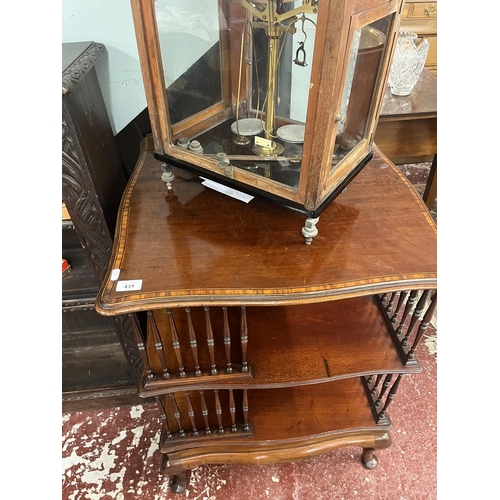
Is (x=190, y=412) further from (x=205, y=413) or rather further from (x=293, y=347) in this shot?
(x=293, y=347)

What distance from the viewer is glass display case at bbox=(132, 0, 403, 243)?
0.58 meters

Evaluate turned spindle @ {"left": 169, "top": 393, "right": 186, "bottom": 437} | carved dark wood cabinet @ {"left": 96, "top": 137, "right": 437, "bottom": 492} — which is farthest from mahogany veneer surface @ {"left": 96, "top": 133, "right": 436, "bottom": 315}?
turned spindle @ {"left": 169, "top": 393, "right": 186, "bottom": 437}

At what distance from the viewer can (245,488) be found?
1.04 meters

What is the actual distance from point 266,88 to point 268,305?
15.9 inches

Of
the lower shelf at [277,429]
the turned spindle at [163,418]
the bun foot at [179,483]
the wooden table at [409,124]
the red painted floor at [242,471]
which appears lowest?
the red painted floor at [242,471]

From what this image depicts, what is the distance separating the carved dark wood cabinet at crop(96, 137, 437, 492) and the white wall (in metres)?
0.10

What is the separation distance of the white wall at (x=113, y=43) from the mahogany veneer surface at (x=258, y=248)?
0.76 ft

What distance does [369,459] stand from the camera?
106 centimetres

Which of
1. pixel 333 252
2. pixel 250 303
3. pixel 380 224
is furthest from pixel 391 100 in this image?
pixel 250 303

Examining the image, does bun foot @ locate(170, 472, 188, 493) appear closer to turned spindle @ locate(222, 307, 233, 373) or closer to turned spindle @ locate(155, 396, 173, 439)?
turned spindle @ locate(155, 396, 173, 439)

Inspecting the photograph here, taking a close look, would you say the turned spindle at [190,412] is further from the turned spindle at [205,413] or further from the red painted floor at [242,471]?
the red painted floor at [242,471]

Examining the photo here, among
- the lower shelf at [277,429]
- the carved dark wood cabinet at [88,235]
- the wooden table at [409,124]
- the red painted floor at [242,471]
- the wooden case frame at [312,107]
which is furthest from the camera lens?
the wooden table at [409,124]

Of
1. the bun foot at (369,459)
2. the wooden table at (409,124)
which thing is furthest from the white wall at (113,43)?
the bun foot at (369,459)

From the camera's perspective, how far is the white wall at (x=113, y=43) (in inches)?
32.4
